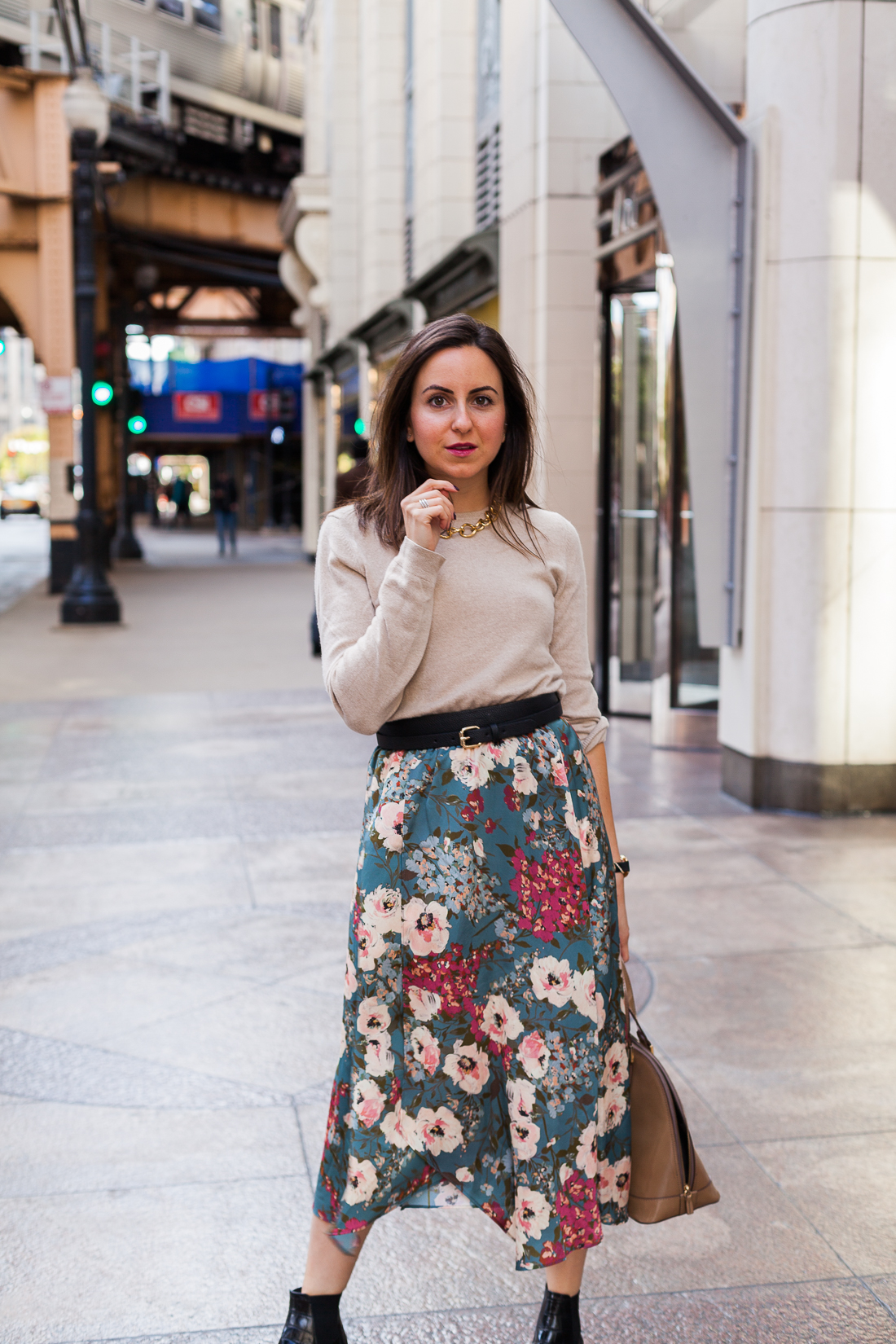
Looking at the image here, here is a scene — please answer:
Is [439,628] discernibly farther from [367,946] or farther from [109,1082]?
[109,1082]

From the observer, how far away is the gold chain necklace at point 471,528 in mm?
2490

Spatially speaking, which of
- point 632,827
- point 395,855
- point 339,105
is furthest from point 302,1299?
point 339,105

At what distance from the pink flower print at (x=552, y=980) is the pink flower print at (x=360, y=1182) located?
0.42 meters

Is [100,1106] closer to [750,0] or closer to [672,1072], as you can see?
[672,1072]

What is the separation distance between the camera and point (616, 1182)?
2.55m

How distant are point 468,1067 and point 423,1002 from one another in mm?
144

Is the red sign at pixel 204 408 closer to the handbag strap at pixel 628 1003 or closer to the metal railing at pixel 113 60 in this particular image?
the metal railing at pixel 113 60

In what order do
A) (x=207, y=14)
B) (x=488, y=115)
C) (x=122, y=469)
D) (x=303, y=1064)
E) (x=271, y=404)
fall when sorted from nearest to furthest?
(x=303, y=1064)
(x=488, y=115)
(x=207, y=14)
(x=122, y=469)
(x=271, y=404)

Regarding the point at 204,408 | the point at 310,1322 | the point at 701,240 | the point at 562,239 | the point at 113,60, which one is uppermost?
the point at 113,60

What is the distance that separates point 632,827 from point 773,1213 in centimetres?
377

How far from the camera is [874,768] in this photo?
23.2 ft

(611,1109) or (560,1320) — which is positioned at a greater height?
(611,1109)

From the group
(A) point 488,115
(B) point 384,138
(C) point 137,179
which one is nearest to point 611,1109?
(A) point 488,115

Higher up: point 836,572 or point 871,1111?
point 836,572
